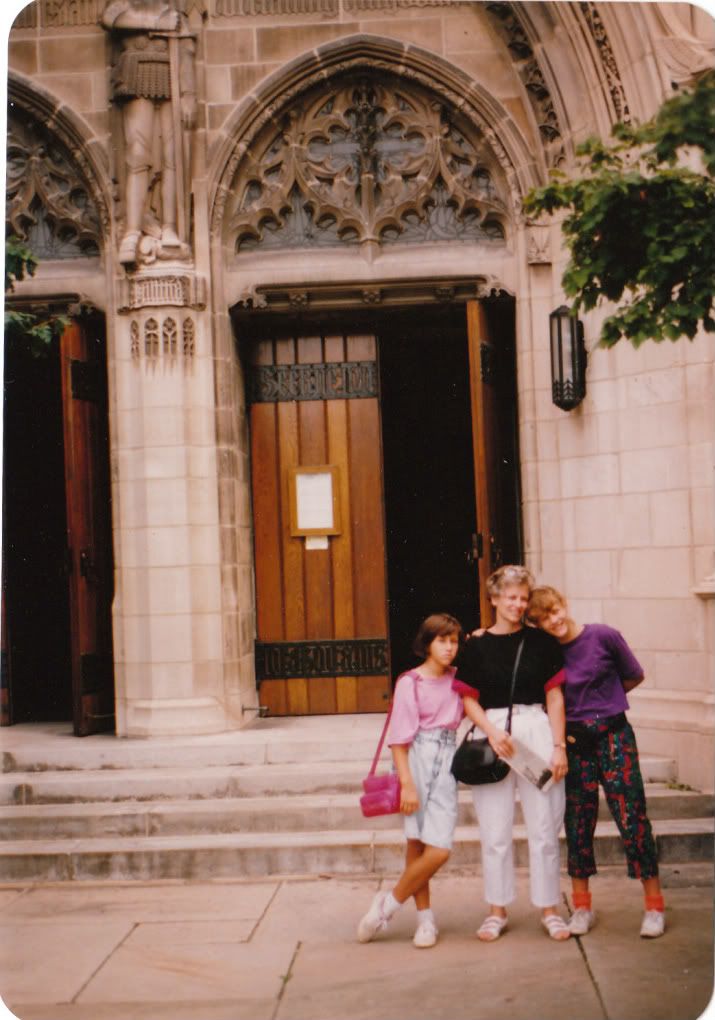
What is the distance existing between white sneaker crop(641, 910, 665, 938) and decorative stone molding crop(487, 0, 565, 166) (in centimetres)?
449

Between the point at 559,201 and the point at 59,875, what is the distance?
4.26m

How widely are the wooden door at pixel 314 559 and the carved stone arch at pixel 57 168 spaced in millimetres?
1369

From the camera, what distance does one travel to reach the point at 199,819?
6.59 m

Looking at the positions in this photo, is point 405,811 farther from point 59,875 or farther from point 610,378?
point 610,378

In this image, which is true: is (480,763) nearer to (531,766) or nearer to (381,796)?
(531,766)

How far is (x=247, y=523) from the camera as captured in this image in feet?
26.6

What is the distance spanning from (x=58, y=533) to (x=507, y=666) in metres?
5.30

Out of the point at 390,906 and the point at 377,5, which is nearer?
the point at 390,906

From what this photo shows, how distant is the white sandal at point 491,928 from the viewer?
17.0ft

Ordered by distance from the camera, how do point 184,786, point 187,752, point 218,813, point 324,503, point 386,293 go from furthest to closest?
point 324,503 → point 386,293 → point 187,752 → point 184,786 → point 218,813

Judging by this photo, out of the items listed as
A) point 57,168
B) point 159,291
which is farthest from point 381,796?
point 57,168

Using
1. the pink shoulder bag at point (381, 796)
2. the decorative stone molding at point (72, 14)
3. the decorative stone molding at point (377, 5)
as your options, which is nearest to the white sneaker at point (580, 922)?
the pink shoulder bag at point (381, 796)

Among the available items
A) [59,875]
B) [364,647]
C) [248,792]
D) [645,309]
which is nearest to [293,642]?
[364,647]

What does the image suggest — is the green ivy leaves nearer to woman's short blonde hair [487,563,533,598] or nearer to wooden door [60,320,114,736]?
woman's short blonde hair [487,563,533,598]
